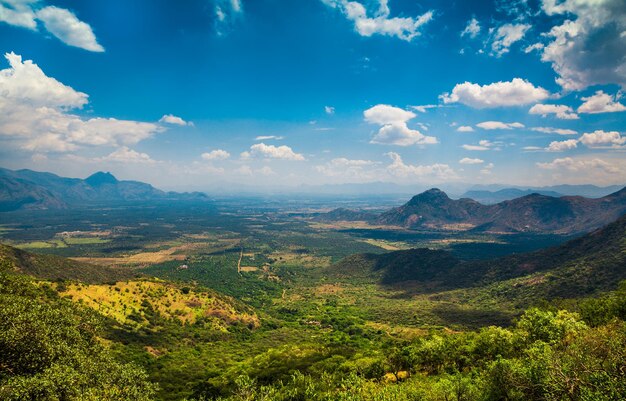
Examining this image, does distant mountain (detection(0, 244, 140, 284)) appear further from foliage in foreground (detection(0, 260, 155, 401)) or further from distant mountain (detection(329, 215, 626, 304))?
distant mountain (detection(329, 215, 626, 304))

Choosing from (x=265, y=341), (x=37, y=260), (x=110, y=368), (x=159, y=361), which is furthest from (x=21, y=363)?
(x=37, y=260)

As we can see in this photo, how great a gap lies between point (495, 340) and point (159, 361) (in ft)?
260

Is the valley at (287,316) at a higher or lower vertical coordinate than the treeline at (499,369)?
lower

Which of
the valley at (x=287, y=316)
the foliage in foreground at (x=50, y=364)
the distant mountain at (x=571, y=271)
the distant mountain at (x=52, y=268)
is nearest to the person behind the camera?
the foliage in foreground at (x=50, y=364)

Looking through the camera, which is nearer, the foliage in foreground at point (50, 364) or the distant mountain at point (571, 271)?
the foliage in foreground at point (50, 364)

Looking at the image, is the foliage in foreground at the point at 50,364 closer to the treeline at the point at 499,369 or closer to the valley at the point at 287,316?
the treeline at the point at 499,369

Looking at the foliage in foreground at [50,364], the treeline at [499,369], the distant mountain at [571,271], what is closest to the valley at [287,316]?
the distant mountain at [571,271]

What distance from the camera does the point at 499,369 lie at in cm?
3516

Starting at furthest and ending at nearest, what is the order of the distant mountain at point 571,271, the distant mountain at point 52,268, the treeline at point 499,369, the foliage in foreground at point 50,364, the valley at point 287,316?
the distant mountain at point 571,271 → the distant mountain at point 52,268 → the valley at point 287,316 → the foliage in foreground at point 50,364 → the treeline at point 499,369

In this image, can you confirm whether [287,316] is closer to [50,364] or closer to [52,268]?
[52,268]

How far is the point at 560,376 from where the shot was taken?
26516 millimetres

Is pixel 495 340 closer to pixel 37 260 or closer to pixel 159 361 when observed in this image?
pixel 159 361

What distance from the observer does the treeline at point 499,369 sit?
26.2m

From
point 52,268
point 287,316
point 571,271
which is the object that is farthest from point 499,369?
point 52,268
